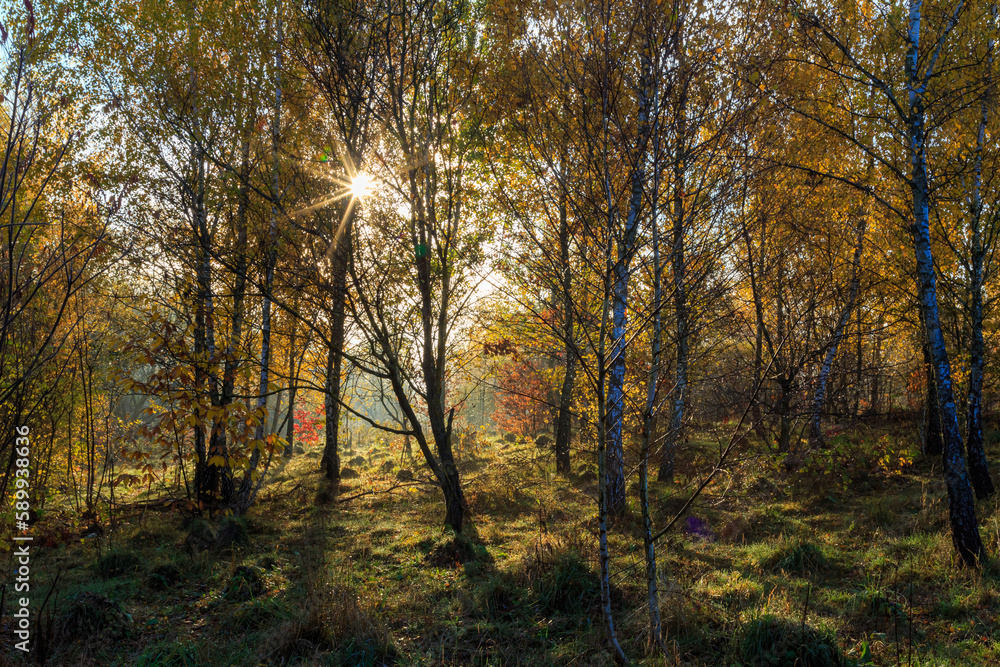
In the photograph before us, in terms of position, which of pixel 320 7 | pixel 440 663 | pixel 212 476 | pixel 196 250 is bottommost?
pixel 440 663

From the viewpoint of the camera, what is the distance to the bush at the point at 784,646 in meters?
3.72

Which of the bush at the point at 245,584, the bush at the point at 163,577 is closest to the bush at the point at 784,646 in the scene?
the bush at the point at 245,584

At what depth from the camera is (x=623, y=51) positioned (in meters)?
3.71

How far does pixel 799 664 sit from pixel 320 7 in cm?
704

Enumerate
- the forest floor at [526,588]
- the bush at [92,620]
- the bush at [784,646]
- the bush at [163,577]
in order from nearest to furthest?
the bush at [784,646], the forest floor at [526,588], the bush at [92,620], the bush at [163,577]

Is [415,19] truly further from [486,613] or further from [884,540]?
[884,540]

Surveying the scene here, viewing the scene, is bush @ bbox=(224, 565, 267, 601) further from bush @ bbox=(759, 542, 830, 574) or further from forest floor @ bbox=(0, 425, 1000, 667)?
bush @ bbox=(759, 542, 830, 574)

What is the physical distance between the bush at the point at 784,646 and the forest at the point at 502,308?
0.09 feet

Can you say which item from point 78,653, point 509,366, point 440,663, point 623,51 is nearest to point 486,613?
point 440,663

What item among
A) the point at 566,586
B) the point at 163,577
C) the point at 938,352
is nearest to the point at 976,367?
the point at 938,352

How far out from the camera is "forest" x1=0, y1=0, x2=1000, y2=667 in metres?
3.84

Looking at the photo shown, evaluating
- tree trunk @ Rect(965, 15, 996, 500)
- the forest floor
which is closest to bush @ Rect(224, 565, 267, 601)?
the forest floor

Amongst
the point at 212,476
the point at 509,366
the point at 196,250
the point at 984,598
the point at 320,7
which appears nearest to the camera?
the point at 984,598

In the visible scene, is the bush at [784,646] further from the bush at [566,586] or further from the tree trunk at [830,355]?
the tree trunk at [830,355]
